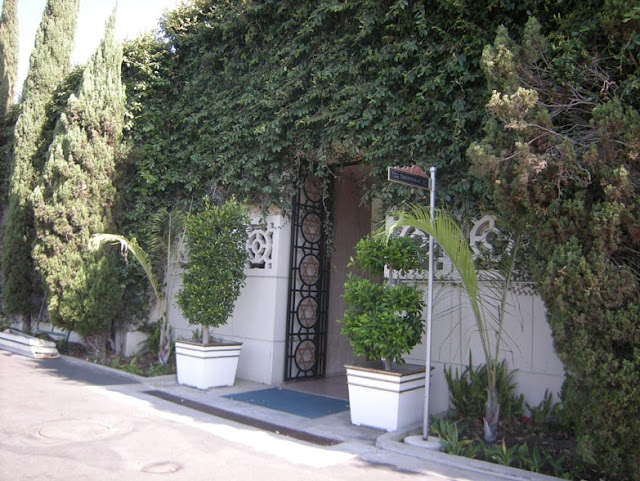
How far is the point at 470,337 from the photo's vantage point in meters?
6.36

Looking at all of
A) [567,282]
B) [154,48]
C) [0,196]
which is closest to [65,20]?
[154,48]

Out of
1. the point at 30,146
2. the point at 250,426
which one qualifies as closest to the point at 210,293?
the point at 250,426

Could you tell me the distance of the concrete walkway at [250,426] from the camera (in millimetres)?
4734

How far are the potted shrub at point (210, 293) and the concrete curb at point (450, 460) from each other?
126 inches

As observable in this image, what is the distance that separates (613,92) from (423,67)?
2349 millimetres

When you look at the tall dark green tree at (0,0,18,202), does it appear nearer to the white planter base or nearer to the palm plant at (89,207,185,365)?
the white planter base

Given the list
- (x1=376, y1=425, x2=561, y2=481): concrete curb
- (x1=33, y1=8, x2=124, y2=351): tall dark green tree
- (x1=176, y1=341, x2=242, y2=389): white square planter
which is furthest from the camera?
(x1=33, y1=8, x2=124, y2=351): tall dark green tree

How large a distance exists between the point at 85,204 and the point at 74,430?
5.42 m

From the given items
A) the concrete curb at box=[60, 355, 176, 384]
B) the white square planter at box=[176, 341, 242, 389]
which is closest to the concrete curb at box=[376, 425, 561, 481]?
the white square planter at box=[176, 341, 242, 389]

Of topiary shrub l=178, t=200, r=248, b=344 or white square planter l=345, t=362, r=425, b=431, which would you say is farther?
topiary shrub l=178, t=200, r=248, b=344

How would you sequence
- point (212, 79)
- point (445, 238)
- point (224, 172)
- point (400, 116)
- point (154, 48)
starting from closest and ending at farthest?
point (445, 238) → point (400, 116) → point (224, 172) → point (212, 79) → point (154, 48)

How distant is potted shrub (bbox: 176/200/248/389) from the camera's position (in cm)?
776

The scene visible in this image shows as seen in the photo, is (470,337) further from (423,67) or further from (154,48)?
(154,48)

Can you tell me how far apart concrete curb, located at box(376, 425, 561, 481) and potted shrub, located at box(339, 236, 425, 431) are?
→ 0.99 ft
